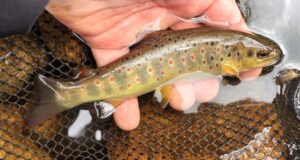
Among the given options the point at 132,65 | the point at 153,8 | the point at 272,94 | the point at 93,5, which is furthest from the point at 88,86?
the point at 272,94

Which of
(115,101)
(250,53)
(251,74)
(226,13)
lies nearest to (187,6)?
(226,13)

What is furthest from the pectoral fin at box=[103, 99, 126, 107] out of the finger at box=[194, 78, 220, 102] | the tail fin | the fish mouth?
the fish mouth

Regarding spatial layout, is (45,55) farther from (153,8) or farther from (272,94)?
(272,94)

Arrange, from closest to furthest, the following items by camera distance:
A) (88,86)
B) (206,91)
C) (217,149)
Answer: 1. (88,86)
2. (217,149)
3. (206,91)

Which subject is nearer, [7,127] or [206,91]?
[7,127]

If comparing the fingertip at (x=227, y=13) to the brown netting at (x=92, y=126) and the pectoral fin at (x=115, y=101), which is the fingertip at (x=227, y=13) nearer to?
the brown netting at (x=92, y=126)

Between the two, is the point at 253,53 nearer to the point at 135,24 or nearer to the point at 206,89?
the point at 206,89
